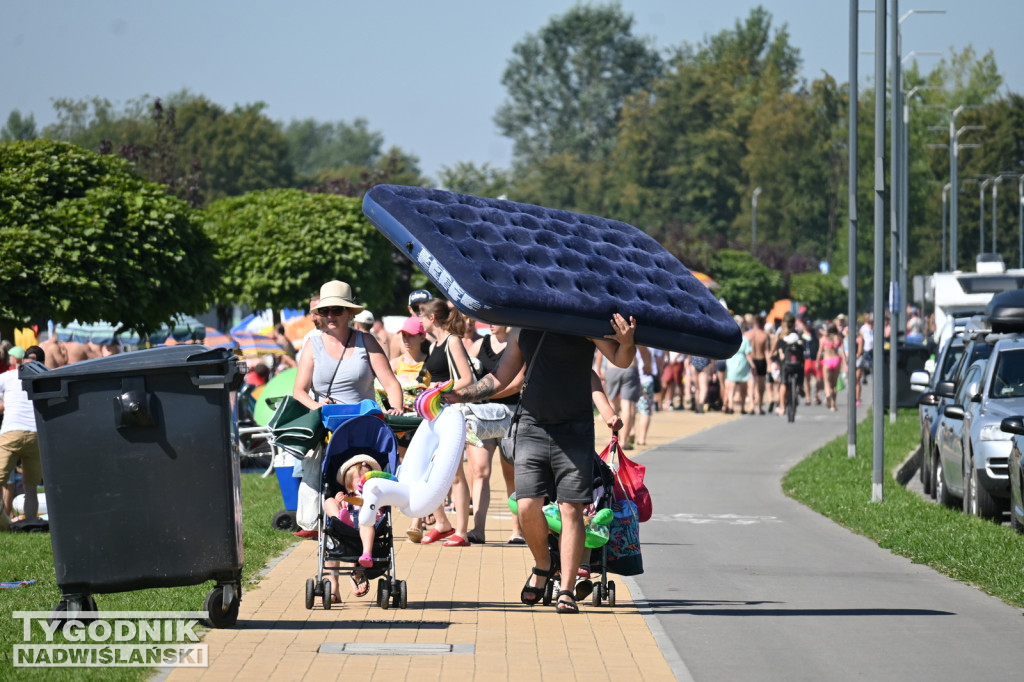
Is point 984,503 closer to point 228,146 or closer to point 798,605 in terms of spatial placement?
point 798,605

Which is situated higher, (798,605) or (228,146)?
(228,146)

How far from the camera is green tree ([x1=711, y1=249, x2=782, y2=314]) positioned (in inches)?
2921

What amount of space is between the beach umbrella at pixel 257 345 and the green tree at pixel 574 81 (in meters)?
85.9

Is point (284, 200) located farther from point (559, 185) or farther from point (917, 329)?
point (559, 185)

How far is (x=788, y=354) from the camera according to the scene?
32.2 m

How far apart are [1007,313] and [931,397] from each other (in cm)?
164

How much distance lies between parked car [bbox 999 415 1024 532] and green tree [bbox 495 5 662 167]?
104 metres

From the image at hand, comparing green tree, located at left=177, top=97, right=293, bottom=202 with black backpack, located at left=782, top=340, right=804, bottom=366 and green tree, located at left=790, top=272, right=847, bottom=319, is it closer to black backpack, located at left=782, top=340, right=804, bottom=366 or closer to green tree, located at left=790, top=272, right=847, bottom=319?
green tree, located at left=790, top=272, right=847, bottom=319

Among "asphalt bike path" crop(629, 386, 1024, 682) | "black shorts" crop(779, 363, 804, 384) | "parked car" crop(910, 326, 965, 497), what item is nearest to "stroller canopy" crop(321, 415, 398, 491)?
"asphalt bike path" crop(629, 386, 1024, 682)

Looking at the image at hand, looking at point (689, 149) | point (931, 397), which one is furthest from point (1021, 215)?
point (931, 397)

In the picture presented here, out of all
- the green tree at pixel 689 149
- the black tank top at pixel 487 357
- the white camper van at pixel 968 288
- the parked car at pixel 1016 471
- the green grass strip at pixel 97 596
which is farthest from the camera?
the green tree at pixel 689 149

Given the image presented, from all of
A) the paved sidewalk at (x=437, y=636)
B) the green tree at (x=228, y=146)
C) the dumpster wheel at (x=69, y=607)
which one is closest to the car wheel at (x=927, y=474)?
the paved sidewalk at (x=437, y=636)

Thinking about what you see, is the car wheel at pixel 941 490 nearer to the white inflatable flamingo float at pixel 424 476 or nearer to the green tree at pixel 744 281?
the white inflatable flamingo float at pixel 424 476

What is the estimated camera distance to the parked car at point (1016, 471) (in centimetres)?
1285
